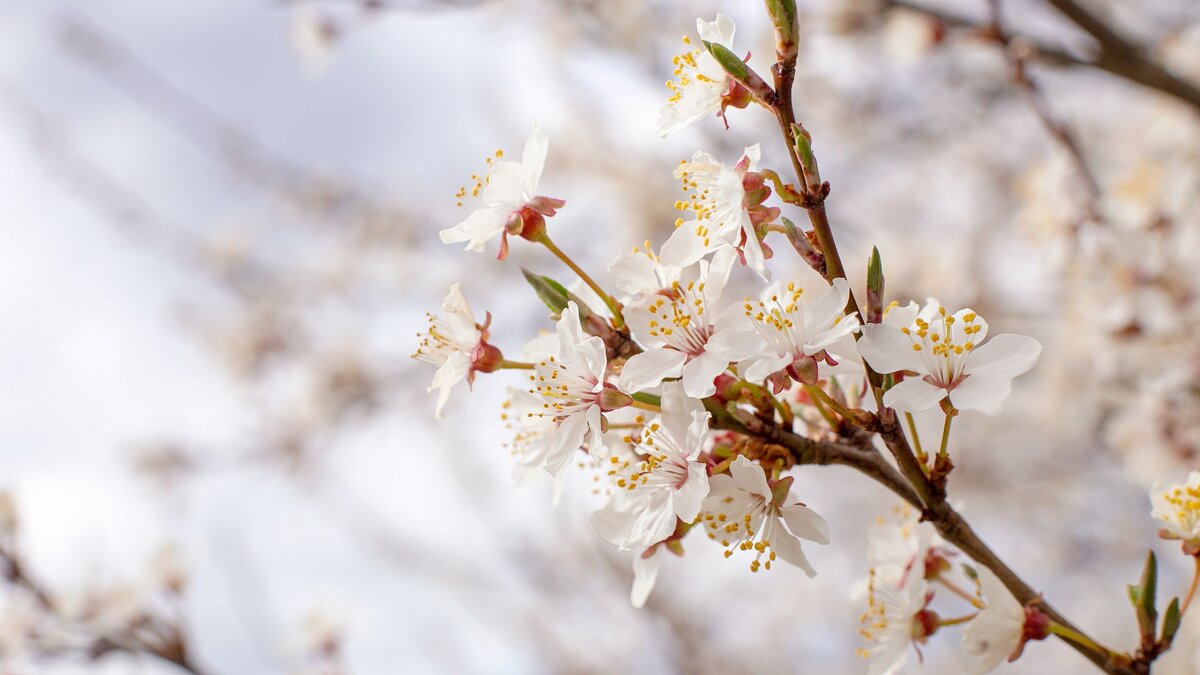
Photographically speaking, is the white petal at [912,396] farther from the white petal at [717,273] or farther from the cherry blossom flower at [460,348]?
the cherry blossom flower at [460,348]

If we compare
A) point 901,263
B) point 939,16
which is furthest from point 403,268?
point 939,16

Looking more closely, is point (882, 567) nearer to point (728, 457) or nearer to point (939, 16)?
point (728, 457)

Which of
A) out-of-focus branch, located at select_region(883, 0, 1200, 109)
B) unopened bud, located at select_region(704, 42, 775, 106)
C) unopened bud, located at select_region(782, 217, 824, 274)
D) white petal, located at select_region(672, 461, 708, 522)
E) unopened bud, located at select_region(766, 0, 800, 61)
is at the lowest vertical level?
white petal, located at select_region(672, 461, 708, 522)

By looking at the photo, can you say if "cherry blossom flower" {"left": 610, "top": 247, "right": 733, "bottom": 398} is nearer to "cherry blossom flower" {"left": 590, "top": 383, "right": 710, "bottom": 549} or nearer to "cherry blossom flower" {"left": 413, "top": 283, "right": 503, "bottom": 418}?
"cherry blossom flower" {"left": 590, "top": 383, "right": 710, "bottom": 549}

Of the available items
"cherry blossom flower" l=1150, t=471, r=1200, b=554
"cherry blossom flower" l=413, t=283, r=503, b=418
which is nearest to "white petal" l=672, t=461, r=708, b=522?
"cherry blossom flower" l=413, t=283, r=503, b=418

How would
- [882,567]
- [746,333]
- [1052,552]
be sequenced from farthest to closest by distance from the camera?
1. [1052,552]
2. [882,567]
3. [746,333]

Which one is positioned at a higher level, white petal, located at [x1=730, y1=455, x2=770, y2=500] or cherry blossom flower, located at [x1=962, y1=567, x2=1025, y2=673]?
white petal, located at [x1=730, y1=455, x2=770, y2=500]

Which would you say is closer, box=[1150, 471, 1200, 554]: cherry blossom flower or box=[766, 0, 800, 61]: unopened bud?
box=[766, 0, 800, 61]: unopened bud
